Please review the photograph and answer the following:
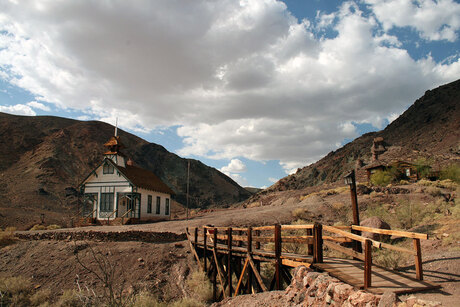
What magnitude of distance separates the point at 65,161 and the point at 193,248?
5201cm

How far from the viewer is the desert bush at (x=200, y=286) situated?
13.4 m

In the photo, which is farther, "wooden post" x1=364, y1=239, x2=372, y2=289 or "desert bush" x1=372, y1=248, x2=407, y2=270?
"desert bush" x1=372, y1=248, x2=407, y2=270

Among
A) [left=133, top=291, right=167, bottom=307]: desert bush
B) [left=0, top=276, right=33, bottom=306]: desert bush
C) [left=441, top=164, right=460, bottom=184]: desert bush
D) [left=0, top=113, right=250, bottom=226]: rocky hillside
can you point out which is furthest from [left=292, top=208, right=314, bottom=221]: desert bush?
[left=0, top=113, right=250, bottom=226]: rocky hillside

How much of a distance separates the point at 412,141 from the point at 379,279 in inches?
2862

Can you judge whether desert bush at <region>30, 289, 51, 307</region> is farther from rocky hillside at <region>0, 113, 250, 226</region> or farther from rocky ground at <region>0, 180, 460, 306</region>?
rocky hillside at <region>0, 113, 250, 226</region>

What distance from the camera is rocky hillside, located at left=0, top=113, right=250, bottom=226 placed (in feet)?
143

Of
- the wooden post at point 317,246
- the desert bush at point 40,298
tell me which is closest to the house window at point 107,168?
the desert bush at point 40,298

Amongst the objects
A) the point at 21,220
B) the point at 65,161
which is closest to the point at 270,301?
the point at 21,220

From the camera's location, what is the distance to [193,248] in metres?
17.2

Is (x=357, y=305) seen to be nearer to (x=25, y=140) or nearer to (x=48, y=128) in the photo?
(x=25, y=140)

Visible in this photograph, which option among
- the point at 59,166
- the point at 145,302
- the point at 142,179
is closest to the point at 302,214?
the point at 142,179

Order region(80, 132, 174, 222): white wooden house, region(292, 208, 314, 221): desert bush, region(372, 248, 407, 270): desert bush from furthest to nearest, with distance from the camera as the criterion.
Result: region(80, 132, 174, 222): white wooden house, region(292, 208, 314, 221): desert bush, region(372, 248, 407, 270): desert bush

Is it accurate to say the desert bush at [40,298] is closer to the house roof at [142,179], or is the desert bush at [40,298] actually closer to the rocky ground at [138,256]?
the rocky ground at [138,256]

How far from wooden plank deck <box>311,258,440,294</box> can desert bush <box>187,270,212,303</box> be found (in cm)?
735
